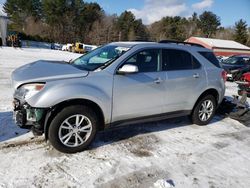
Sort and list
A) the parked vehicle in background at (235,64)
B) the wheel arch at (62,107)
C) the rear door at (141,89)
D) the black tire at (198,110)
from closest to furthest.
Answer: the wheel arch at (62,107) → the rear door at (141,89) → the black tire at (198,110) → the parked vehicle in background at (235,64)

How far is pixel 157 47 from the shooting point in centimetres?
536

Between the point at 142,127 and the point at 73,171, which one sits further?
the point at 142,127

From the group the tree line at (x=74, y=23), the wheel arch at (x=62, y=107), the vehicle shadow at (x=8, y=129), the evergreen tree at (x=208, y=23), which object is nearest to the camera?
the wheel arch at (x=62, y=107)

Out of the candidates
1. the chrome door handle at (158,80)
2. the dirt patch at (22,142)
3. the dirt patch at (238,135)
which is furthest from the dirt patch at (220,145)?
the dirt patch at (22,142)

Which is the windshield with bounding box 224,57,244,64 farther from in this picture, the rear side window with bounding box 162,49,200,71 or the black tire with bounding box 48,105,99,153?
the black tire with bounding box 48,105,99,153

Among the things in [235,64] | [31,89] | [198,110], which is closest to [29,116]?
[31,89]

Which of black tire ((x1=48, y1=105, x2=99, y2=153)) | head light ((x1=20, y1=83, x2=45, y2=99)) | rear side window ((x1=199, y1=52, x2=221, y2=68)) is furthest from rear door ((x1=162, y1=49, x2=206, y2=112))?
head light ((x1=20, y1=83, x2=45, y2=99))

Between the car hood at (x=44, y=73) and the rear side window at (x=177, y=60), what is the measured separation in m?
1.76

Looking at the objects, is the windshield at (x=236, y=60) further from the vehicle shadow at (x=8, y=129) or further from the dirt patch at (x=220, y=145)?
the vehicle shadow at (x=8, y=129)

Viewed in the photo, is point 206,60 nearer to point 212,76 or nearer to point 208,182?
point 212,76

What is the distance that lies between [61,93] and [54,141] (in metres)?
0.77

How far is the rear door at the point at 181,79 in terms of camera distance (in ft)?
17.8

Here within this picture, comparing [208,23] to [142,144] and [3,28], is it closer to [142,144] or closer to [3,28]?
[3,28]

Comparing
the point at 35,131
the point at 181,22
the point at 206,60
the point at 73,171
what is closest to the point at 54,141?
the point at 35,131
